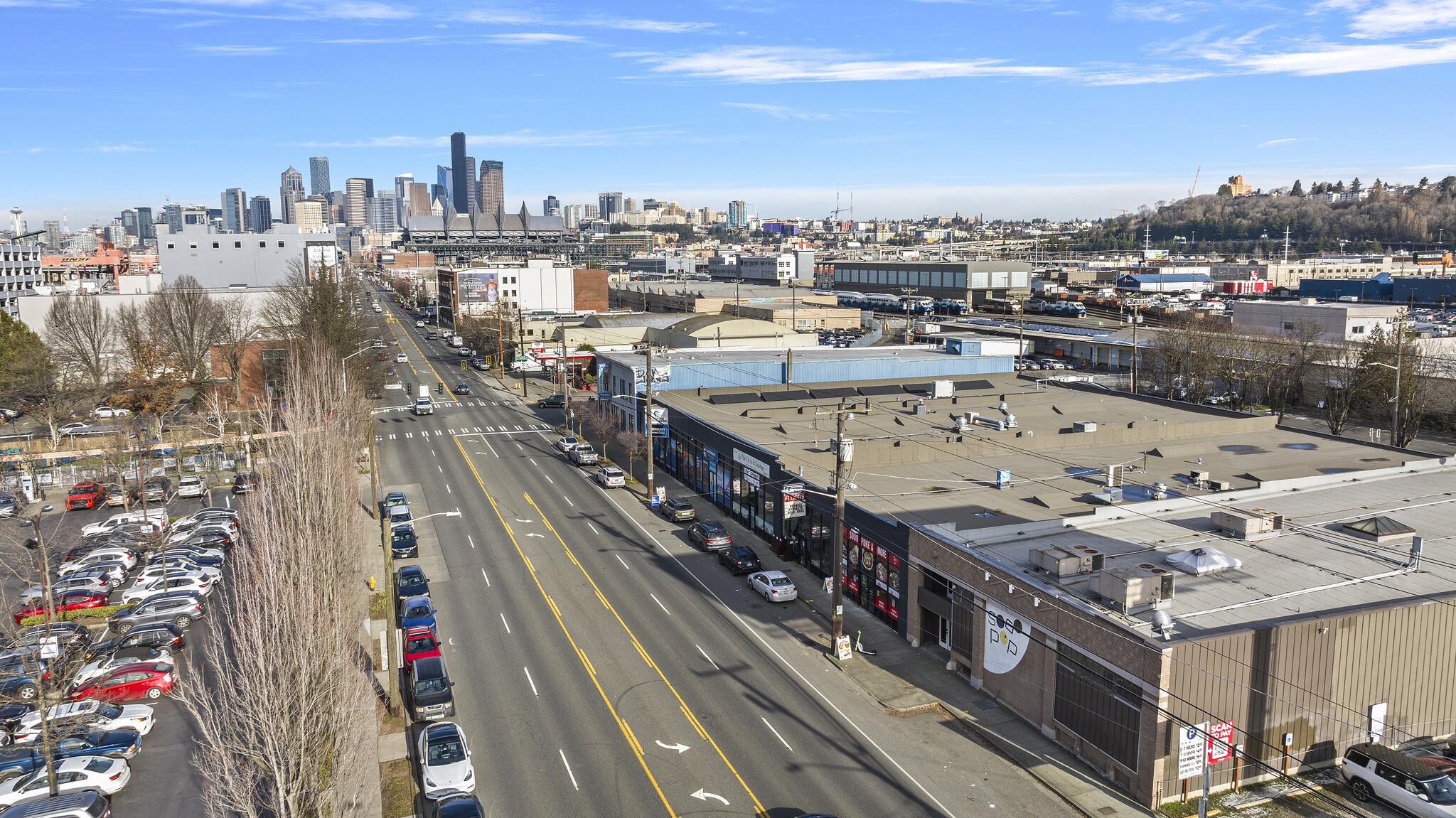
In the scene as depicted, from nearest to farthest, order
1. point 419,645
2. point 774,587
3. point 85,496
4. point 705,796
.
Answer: point 705,796 < point 419,645 < point 774,587 < point 85,496

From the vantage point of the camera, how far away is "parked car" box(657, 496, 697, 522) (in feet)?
143

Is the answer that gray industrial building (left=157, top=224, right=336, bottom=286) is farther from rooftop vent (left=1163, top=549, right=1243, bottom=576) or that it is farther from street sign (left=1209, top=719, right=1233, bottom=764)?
street sign (left=1209, top=719, right=1233, bottom=764)

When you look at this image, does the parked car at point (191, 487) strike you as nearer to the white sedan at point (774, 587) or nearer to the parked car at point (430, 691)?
the parked car at point (430, 691)

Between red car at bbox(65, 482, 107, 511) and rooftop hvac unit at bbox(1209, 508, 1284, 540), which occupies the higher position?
rooftop hvac unit at bbox(1209, 508, 1284, 540)

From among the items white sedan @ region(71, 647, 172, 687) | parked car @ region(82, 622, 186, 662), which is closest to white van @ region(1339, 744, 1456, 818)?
white sedan @ region(71, 647, 172, 687)

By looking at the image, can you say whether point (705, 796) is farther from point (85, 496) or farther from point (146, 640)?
point (85, 496)

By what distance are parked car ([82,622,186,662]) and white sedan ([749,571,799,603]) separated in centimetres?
1998

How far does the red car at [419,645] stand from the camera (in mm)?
27906

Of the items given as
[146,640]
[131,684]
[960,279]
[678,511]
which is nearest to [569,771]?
[131,684]

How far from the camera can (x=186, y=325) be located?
80625mm

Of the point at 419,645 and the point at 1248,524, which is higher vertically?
the point at 1248,524

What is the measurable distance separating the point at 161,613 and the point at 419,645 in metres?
11.4

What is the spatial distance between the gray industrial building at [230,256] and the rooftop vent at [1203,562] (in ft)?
428

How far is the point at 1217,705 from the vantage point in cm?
2055
